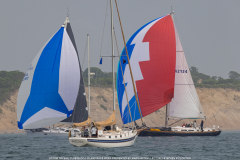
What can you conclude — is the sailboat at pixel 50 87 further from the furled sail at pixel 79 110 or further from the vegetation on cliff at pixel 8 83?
the vegetation on cliff at pixel 8 83

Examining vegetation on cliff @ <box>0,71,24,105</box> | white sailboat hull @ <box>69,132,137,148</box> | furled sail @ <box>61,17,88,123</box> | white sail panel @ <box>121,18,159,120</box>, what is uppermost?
vegetation on cliff @ <box>0,71,24,105</box>

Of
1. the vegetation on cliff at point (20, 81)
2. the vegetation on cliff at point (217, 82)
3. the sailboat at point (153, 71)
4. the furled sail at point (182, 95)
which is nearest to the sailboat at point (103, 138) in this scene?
the sailboat at point (153, 71)

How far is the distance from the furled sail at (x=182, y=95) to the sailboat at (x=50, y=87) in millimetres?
11753

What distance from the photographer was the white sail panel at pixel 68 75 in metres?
31.9

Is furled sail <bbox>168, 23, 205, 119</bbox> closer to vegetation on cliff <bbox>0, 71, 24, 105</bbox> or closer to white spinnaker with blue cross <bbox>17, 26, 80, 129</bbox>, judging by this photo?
white spinnaker with blue cross <bbox>17, 26, 80, 129</bbox>

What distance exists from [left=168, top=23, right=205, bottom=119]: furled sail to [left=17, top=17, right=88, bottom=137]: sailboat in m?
11.8

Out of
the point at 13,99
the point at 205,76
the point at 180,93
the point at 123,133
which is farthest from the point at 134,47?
the point at 205,76

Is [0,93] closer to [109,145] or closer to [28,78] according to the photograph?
[28,78]

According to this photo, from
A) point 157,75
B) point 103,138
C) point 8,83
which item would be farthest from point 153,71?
point 8,83

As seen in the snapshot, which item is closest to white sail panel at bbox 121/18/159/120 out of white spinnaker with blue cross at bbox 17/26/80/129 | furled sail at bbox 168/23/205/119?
furled sail at bbox 168/23/205/119

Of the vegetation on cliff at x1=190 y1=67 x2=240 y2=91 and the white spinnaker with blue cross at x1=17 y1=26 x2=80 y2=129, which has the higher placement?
the vegetation on cliff at x1=190 y1=67 x2=240 y2=91

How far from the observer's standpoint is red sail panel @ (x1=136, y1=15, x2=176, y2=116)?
3619 centimetres

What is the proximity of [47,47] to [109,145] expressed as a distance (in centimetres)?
1129

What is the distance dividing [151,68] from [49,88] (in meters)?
9.90
